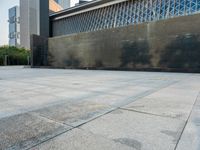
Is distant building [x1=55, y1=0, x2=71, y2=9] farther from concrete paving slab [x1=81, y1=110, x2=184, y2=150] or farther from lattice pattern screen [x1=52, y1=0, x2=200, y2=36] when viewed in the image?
concrete paving slab [x1=81, y1=110, x2=184, y2=150]

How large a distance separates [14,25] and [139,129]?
86.7 meters

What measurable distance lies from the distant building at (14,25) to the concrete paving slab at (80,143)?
81.8 metres

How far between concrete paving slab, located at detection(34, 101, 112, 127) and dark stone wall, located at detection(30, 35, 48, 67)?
2621cm

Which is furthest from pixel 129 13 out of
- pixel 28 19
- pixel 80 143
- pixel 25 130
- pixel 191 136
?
pixel 28 19

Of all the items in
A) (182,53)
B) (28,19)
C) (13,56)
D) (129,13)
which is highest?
(28,19)

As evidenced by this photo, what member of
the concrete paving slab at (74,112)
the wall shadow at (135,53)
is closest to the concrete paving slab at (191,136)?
the concrete paving slab at (74,112)

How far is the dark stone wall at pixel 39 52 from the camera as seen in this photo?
27.8 m

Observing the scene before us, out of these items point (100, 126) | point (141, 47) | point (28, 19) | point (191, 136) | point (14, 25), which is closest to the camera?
point (191, 136)

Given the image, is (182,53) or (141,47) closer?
(182,53)

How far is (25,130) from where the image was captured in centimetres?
232

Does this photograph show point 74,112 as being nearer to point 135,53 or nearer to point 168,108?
point 168,108

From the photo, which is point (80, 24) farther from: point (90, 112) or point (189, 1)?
point (90, 112)

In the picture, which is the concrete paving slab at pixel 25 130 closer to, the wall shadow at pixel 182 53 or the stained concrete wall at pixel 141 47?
the stained concrete wall at pixel 141 47

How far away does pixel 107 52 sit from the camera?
818 inches
